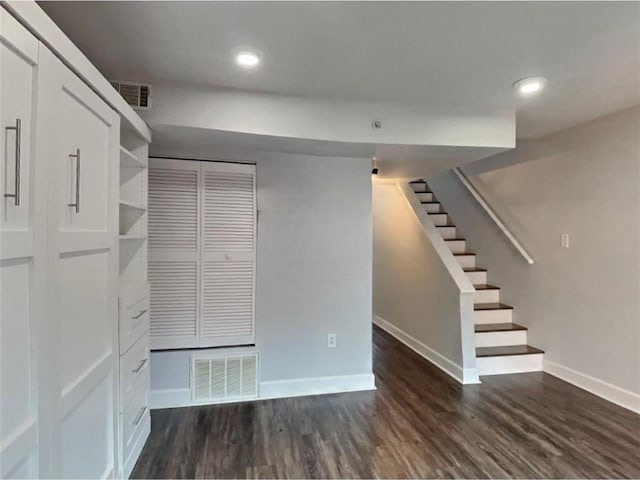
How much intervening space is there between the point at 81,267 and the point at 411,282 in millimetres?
3560

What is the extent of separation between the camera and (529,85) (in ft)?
7.39

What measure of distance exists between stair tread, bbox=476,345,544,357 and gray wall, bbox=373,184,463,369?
1.17 ft

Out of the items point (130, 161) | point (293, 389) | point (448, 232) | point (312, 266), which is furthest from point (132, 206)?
point (448, 232)

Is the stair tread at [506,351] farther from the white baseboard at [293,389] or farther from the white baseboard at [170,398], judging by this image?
the white baseboard at [170,398]

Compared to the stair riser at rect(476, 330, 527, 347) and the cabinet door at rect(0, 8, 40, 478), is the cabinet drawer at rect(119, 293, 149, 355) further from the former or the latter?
the stair riser at rect(476, 330, 527, 347)

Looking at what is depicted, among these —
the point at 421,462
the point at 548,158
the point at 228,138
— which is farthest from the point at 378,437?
the point at 548,158

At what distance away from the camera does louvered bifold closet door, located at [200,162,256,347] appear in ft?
9.37

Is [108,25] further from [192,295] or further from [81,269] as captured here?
[192,295]

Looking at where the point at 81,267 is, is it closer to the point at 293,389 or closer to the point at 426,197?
the point at 293,389

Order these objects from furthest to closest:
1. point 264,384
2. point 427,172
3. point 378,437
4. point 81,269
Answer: point 427,172 → point 264,384 → point 378,437 → point 81,269

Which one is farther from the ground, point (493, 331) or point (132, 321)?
point (132, 321)

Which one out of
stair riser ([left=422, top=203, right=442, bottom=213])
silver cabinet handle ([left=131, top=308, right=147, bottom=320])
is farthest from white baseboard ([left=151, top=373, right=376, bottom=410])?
stair riser ([left=422, top=203, right=442, bottom=213])

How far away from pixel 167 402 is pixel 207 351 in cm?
47

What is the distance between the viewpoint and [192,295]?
2.84 m
